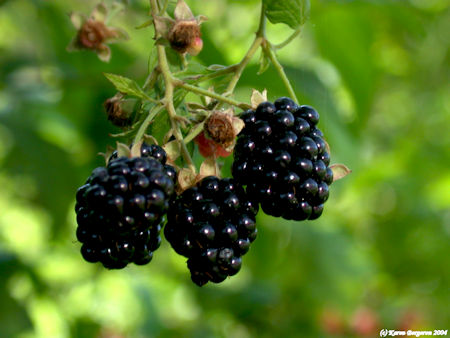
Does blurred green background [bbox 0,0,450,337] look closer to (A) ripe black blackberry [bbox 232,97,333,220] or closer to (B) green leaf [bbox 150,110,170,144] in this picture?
(B) green leaf [bbox 150,110,170,144]

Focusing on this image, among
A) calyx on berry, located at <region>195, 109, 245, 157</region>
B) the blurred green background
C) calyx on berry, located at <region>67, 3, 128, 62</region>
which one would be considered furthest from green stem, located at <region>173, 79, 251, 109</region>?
the blurred green background

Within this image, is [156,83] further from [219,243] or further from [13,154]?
[13,154]

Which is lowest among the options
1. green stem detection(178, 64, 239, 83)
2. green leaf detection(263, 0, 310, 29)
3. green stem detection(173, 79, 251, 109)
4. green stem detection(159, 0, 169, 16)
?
green stem detection(173, 79, 251, 109)

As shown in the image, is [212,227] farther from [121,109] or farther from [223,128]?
[121,109]

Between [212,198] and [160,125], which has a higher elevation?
[160,125]

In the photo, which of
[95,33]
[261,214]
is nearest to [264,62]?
[95,33]

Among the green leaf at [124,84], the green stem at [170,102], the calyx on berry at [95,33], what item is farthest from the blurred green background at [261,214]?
the green leaf at [124,84]

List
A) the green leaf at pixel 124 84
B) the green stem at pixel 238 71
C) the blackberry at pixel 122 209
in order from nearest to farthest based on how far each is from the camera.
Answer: the blackberry at pixel 122 209 → the green leaf at pixel 124 84 → the green stem at pixel 238 71

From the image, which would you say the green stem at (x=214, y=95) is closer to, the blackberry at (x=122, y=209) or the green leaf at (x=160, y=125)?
the green leaf at (x=160, y=125)
